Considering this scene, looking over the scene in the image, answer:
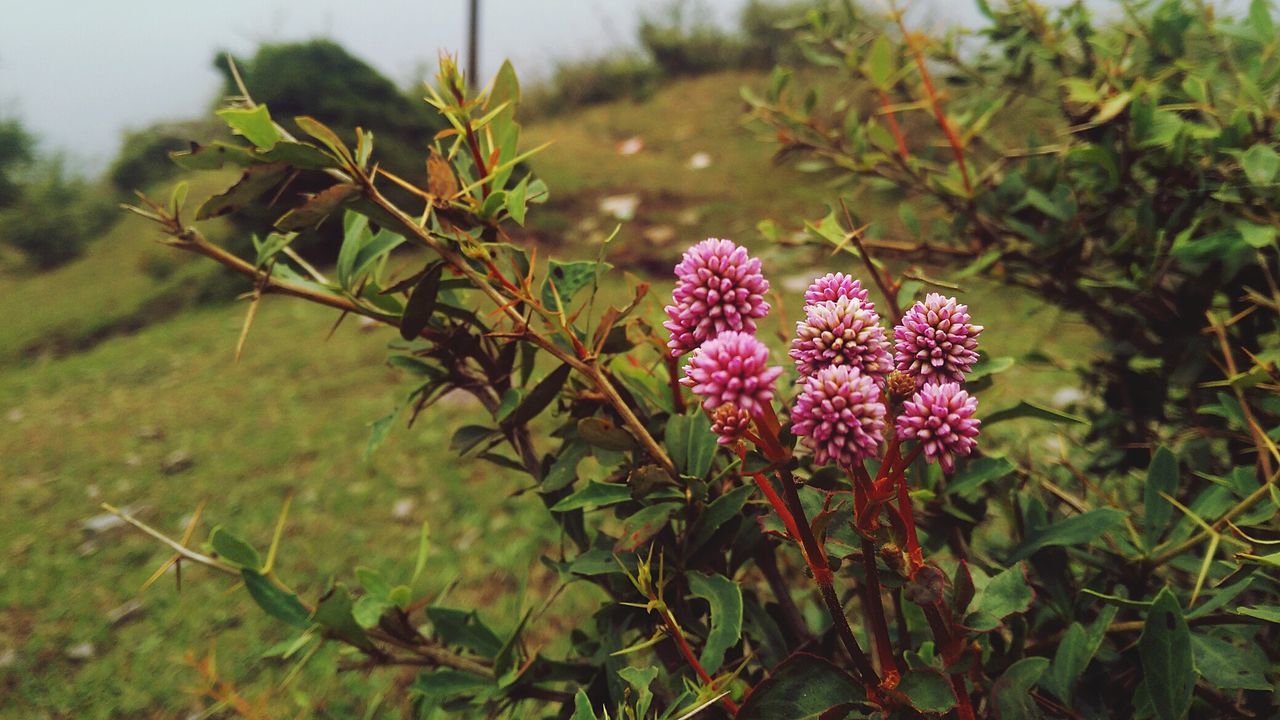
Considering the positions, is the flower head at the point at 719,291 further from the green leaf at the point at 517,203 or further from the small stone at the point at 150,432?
the small stone at the point at 150,432

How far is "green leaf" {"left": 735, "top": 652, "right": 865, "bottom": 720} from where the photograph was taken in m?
0.59

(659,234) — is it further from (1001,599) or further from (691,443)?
(1001,599)

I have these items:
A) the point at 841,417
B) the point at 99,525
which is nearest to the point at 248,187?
the point at 841,417

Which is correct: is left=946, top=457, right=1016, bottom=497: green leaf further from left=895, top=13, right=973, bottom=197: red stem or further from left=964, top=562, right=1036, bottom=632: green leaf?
left=895, top=13, right=973, bottom=197: red stem

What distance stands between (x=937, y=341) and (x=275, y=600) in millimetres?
724

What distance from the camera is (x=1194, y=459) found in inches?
43.8

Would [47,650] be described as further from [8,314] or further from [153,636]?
[8,314]

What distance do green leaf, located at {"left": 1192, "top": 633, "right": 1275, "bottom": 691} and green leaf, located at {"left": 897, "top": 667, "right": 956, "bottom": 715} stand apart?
31 centimetres

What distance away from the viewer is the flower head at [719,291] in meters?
0.49

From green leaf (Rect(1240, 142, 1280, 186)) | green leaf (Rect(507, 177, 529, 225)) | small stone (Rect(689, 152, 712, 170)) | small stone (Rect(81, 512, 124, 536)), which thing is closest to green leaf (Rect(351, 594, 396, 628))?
green leaf (Rect(507, 177, 529, 225))

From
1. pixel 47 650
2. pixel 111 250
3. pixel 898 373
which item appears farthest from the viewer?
pixel 111 250

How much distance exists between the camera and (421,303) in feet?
2.18

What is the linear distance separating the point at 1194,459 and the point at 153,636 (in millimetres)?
2456

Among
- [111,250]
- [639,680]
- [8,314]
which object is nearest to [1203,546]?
[639,680]
